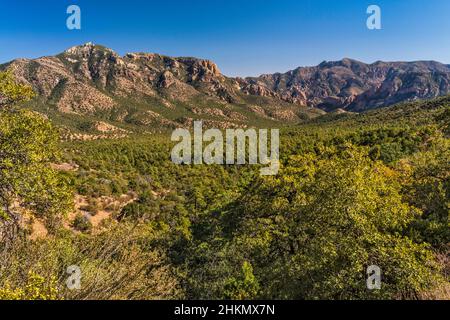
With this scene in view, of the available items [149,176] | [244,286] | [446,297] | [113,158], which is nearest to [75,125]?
[113,158]

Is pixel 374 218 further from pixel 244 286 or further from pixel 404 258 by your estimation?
pixel 244 286

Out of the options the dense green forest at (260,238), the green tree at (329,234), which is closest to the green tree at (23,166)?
the dense green forest at (260,238)

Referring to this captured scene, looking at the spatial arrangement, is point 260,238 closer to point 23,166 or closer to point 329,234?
point 329,234

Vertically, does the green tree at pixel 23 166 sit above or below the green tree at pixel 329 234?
above

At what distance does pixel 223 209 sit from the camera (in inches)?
1015

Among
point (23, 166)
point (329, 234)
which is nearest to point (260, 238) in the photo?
point (329, 234)

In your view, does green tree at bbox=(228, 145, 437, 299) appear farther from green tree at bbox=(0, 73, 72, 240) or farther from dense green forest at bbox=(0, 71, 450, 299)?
green tree at bbox=(0, 73, 72, 240)

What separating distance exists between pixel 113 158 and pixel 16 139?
210 feet

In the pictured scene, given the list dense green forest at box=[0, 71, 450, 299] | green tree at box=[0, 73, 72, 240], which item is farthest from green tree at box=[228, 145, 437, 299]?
green tree at box=[0, 73, 72, 240]

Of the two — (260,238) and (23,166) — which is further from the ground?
(23,166)

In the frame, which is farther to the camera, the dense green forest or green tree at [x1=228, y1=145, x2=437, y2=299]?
green tree at [x1=228, y1=145, x2=437, y2=299]

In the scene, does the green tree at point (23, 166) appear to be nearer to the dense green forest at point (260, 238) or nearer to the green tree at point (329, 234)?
the dense green forest at point (260, 238)

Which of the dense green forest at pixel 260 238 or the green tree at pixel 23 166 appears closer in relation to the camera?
the dense green forest at pixel 260 238
